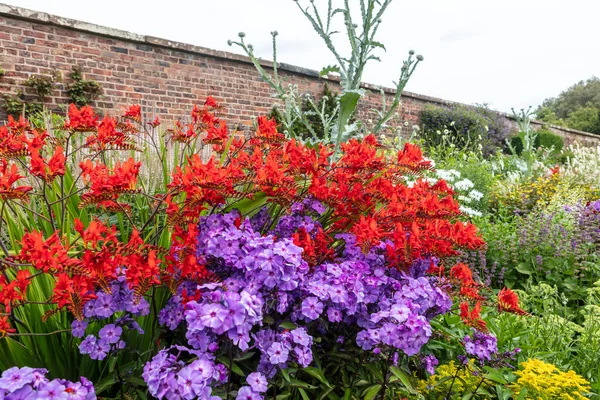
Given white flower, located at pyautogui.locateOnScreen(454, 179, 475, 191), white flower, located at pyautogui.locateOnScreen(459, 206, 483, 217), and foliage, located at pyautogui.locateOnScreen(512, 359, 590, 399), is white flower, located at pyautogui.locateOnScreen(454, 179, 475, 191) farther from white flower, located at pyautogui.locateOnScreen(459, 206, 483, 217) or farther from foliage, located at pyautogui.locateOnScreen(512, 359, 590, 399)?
foliage, located at pyautogui.locateOnScreen(512, 359, 590, 399)

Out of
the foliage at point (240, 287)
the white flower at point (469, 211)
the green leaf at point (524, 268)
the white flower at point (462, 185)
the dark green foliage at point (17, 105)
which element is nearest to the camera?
the foliage at point (240, 287)

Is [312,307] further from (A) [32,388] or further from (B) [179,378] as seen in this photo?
(A) [32,388]

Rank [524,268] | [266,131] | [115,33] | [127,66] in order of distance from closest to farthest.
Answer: [266,131]
[524,268]
[115,33]
[127,66]

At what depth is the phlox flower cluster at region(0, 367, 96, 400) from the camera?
1129mm

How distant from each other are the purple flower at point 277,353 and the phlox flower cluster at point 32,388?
0.50 m

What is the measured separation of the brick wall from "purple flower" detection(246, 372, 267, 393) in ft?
19.4

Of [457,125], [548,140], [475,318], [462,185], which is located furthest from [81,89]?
[548,140]

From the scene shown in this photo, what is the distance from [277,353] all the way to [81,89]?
737cm

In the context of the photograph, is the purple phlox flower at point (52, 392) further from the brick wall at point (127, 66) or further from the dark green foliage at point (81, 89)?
the dark green foliage at point (81, 89)

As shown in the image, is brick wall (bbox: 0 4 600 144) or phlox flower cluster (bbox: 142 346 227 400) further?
brick wall (bbox: 0 4 600 144)

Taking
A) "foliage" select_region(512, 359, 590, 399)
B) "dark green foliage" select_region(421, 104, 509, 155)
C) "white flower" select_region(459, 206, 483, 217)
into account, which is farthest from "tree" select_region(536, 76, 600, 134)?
"foliage" select_region(512, 359, 590, 399)

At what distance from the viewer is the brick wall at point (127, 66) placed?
696 cm

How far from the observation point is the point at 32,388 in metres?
1.18

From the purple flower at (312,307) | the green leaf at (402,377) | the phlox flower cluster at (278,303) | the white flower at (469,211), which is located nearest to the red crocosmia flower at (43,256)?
the phlox flower cluster at (278,303)
